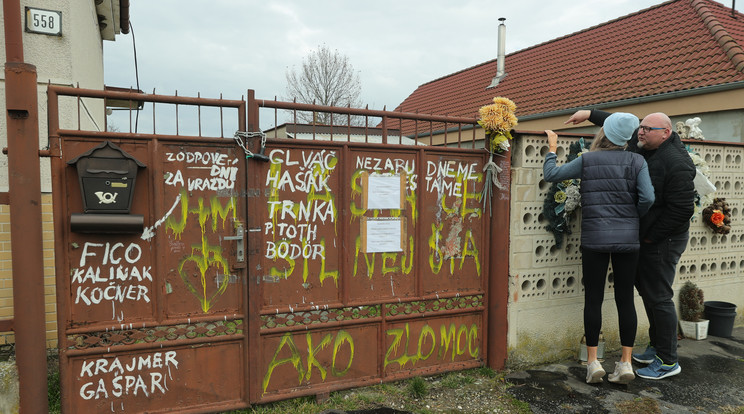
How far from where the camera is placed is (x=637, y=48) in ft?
33.2

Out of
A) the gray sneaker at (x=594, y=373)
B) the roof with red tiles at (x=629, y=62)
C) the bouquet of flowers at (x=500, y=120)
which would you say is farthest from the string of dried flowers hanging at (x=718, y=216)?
the roof with red tiles at (x=629, y=62)

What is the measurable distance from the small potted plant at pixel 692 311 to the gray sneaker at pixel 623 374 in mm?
1758

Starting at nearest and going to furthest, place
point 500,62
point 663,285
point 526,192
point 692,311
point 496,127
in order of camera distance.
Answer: point 496,127 → point 663,285 → point 526,192 → point 692,311 → point 500,62

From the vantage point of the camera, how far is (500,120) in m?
3.76

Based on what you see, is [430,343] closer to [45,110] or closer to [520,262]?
[520,262]

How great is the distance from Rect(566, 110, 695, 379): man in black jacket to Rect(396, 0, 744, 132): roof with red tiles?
4579mm

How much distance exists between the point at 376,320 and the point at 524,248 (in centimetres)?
153

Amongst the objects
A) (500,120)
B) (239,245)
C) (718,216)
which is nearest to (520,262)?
(500,120)

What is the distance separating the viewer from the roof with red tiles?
8.07 meters

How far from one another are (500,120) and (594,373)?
Answer: 2.26 m

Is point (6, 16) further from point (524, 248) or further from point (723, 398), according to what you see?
point (723, 398)

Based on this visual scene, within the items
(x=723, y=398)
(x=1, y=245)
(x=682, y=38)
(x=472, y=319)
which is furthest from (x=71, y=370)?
(x=682, y=38)

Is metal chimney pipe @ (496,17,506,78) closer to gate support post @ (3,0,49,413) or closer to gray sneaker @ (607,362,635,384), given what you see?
gray sneaker @ (607,362,635,384)

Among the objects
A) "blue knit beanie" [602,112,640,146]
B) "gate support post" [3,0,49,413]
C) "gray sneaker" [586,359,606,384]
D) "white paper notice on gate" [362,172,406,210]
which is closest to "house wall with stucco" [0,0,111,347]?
"gate support post" [3,0,49,413]
